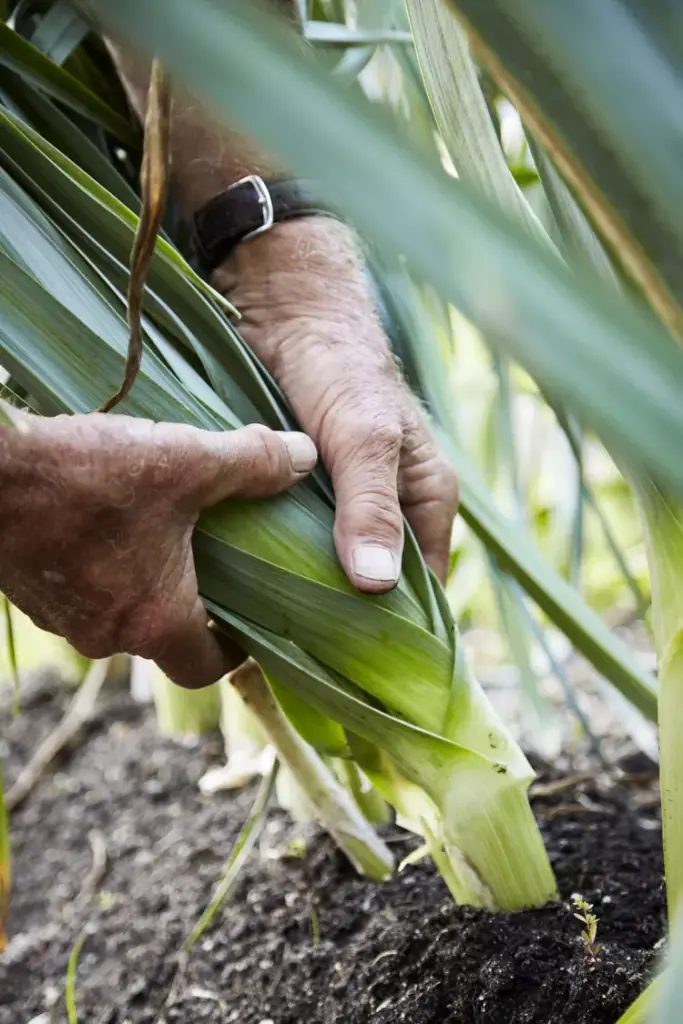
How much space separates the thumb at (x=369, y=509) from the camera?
603 millimetres

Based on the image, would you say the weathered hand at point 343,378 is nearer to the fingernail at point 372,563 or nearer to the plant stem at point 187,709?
the fingernail at point 372,563

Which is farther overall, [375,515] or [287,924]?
Answer: [287,924]

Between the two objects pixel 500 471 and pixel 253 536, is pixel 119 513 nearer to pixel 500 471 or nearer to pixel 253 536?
pixel 253 536

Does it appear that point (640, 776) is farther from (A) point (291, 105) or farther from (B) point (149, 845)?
(A) point (291, 105)

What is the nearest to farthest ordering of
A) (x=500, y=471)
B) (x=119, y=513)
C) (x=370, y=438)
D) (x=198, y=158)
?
(x=119, y=513), (x=370, y=438), (x=198, y=158), (x=500, y=471)

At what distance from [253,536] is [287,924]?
452mm

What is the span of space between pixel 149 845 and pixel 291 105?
114 cm

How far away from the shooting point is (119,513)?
53 centimetres

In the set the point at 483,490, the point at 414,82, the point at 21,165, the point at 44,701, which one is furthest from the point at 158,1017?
the point at 44,701

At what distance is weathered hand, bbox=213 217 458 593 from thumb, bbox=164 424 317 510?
0.05 metres

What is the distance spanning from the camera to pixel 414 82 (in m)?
0.80

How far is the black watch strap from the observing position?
745 mm

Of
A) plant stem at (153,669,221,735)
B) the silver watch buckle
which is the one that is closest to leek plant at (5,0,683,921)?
the silver watch buckle

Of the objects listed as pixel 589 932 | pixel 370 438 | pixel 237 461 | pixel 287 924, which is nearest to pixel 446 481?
pixel 370 438
